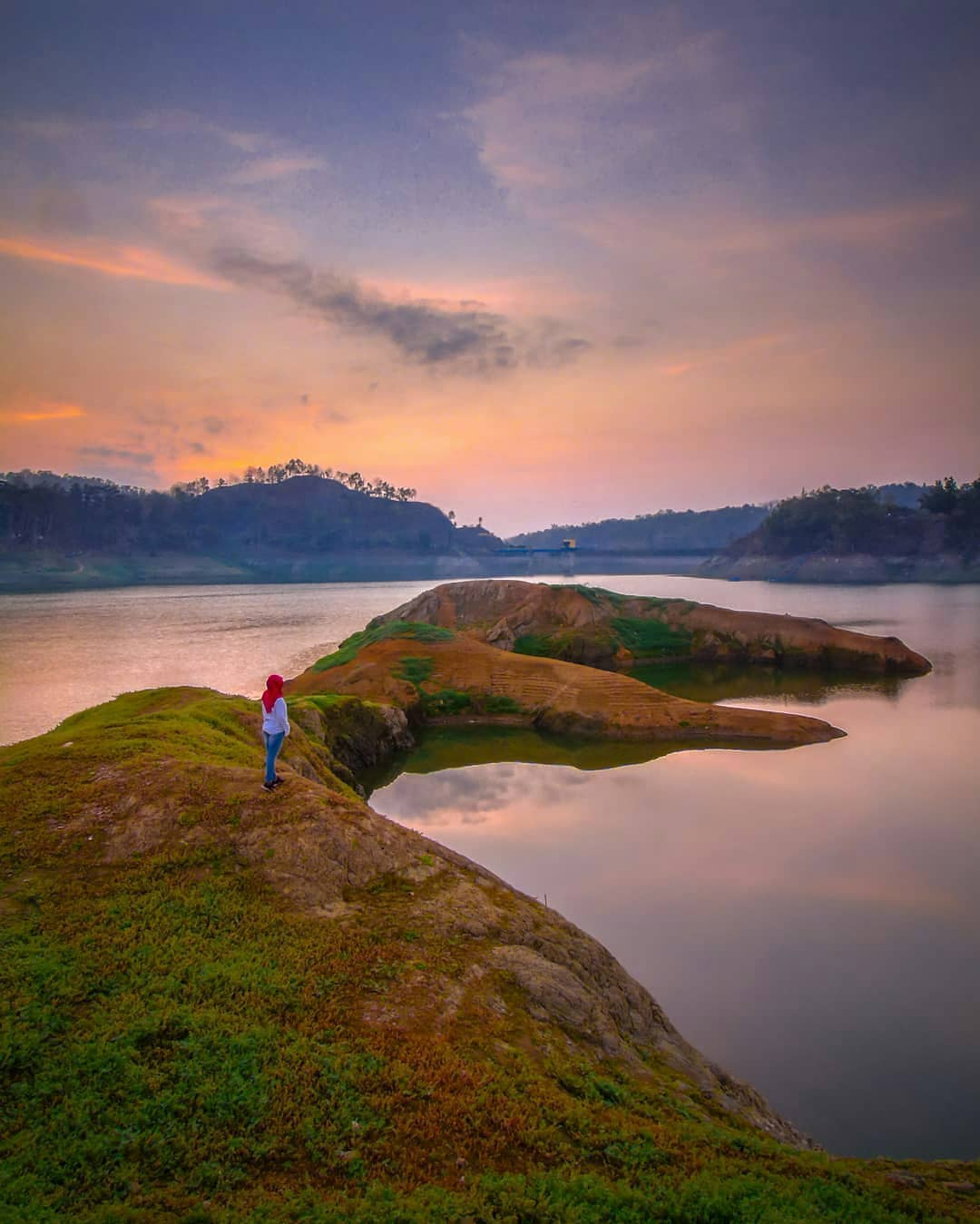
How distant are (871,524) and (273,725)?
149 meters

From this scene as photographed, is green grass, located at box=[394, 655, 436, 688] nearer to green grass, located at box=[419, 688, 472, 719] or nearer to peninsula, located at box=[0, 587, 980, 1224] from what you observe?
green grass, located at box=[419, 688, 472, 719]

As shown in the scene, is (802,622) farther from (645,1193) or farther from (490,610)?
(645,1193)

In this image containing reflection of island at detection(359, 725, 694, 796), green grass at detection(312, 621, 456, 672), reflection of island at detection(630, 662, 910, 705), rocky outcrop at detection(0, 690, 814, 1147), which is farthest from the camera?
reflection of island at detection(630, 662, 910, 705)

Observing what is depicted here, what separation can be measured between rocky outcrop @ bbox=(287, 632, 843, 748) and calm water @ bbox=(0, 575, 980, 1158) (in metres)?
1.97

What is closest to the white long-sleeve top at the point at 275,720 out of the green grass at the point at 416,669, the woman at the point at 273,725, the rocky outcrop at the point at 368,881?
the woman at the point at 273,725

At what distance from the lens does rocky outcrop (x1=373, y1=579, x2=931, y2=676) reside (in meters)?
47.4

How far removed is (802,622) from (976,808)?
3067 centimetres

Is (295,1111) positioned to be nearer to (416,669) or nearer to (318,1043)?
(318,1043)

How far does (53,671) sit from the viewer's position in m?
42.3

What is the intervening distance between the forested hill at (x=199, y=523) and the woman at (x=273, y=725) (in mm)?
137534

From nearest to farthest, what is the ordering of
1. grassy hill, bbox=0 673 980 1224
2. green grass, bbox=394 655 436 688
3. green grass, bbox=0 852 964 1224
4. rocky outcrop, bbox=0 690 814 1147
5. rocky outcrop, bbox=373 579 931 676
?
green grass, bbox=0 852 964 1224, grassy hill, bbox=0 673 980 1224, rocky outcrop, bbox=0 690 814 1147, green grass, bbox=394 655 436 688, rocky outcrop, bbox=373 579 931 676

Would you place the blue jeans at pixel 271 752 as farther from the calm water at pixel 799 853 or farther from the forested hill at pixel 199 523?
the forested hill at pixel 199 523

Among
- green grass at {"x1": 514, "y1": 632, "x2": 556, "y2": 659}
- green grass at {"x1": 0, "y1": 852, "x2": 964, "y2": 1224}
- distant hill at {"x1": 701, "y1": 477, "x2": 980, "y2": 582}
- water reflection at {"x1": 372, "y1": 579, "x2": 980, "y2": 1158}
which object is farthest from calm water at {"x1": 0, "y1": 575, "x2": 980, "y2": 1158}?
distant hill at {"x1": 701, "y1": 477, "x2": 980, "y2": 582}

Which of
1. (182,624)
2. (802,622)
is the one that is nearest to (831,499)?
(802,622)
